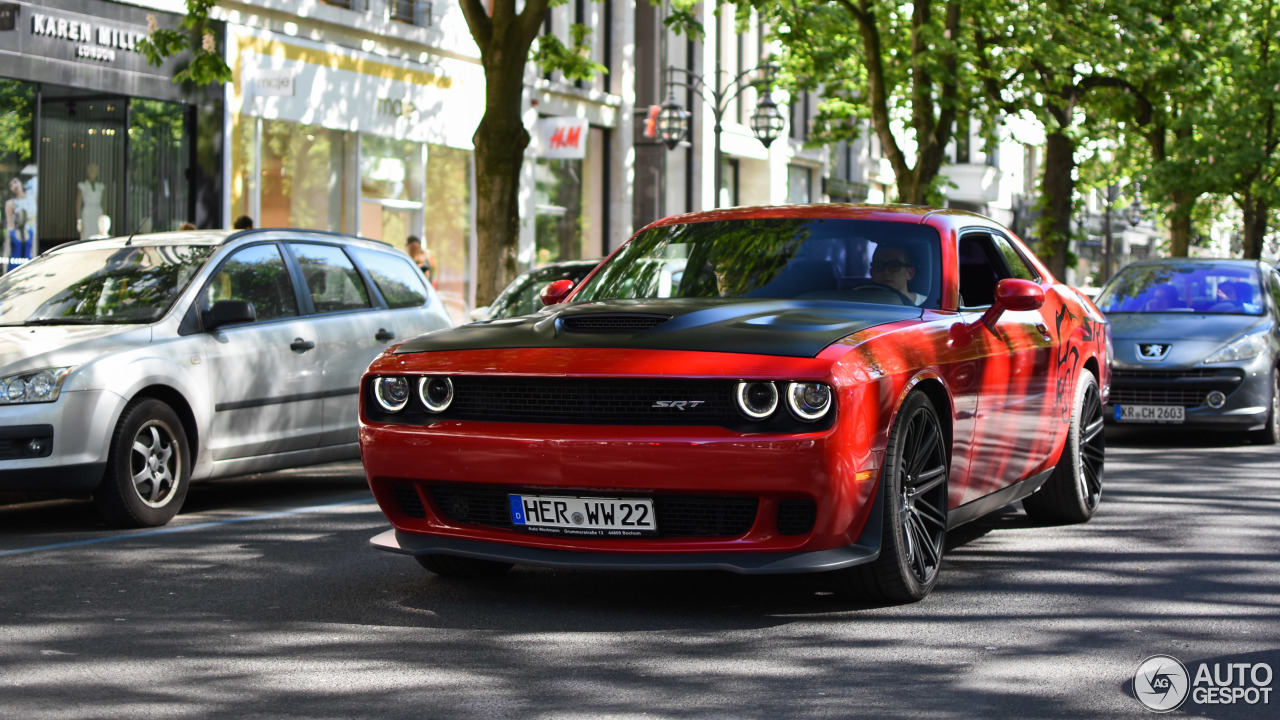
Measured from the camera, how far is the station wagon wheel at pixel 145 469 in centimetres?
855

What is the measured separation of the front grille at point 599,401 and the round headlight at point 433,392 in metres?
0.14

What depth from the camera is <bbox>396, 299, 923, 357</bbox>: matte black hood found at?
596cm

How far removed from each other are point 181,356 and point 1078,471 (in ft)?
15.5

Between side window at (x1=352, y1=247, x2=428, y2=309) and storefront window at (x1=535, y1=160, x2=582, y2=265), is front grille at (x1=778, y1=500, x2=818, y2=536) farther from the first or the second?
storefront window at (x1=535, y1=160, x2=582, y2=265)

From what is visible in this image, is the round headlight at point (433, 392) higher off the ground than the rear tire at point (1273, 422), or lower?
higher

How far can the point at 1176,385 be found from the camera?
13875mm

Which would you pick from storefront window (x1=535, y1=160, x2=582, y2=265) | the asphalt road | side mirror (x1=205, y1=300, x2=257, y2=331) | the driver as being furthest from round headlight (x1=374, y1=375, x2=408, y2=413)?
storefront window (x1=535, y1=160, x2=582, y2=265)

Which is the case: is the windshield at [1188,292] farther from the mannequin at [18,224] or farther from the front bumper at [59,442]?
the mannequin at [18,224]

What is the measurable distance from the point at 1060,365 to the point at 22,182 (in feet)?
47.5

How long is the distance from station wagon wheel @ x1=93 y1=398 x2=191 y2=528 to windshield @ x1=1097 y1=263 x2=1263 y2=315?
29.7ft

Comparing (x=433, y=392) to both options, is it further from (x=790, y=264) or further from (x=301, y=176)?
(x=301, y=176)

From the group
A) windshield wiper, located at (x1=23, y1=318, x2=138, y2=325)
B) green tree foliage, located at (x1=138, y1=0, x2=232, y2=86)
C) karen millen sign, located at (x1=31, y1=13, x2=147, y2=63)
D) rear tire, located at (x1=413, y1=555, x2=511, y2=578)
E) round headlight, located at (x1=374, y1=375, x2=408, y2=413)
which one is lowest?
rear tire, located at (x1=413, y1=555, x2=511, y2=578)

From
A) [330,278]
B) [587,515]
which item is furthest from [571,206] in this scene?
[587,515]

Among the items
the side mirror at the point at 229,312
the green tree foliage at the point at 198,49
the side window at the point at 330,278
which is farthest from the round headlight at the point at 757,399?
the green tree foliage at the point at 198,49
